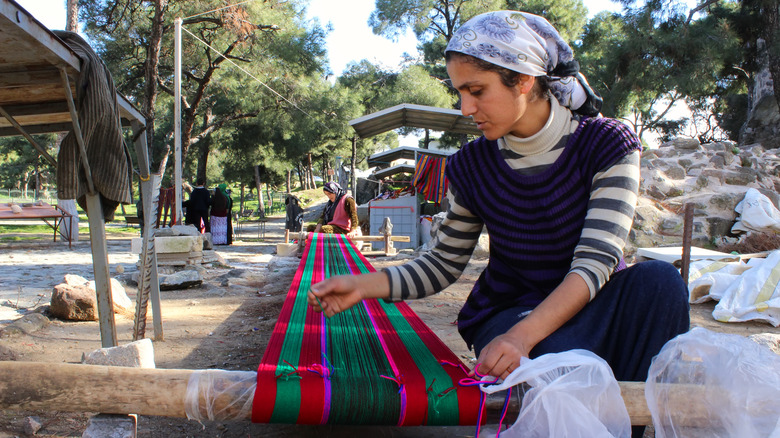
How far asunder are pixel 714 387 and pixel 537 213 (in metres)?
0.62

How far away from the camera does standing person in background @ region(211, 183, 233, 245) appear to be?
41.7 feet

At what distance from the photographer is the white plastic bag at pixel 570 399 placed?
3.56 feet

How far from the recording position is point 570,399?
3.59ft

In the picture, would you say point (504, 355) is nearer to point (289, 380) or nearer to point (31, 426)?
point (289, 380)

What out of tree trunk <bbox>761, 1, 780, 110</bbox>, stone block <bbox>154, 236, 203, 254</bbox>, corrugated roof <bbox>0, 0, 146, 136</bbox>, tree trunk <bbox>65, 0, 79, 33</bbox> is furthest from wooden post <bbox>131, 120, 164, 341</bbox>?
tree trunk <bbox>761, 1, 780, 110</bbox>

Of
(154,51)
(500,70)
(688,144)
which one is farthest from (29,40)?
(154,51)

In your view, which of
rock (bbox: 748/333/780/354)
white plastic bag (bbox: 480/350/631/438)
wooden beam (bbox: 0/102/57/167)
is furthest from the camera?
rock (bbox: 748/333/780/354)

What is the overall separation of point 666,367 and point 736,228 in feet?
26.7

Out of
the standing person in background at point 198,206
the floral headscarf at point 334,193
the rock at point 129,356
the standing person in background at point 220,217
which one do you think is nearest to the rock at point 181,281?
the floral headscarf at point 334,193

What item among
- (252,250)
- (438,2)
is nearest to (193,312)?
(252,250)

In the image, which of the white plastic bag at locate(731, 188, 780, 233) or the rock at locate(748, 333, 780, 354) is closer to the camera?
the rock at locate(748, 333, 780, 354)

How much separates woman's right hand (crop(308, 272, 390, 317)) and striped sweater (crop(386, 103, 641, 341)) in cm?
12

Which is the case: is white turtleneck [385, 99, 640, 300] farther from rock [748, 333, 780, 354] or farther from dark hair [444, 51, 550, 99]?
rock [748, 333, 780, 354]

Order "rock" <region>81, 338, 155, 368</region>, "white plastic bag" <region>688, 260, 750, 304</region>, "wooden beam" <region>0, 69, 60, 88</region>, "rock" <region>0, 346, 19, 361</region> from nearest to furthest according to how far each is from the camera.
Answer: "rock" <region>81, 338, 155, 368</region>, "wooden beam" <region>0, 69, 60, 88</region>, "rock" <region>0, 346, 19, 361</region>, "white plastic bag" <region>688, 260, 750, 304</region>
